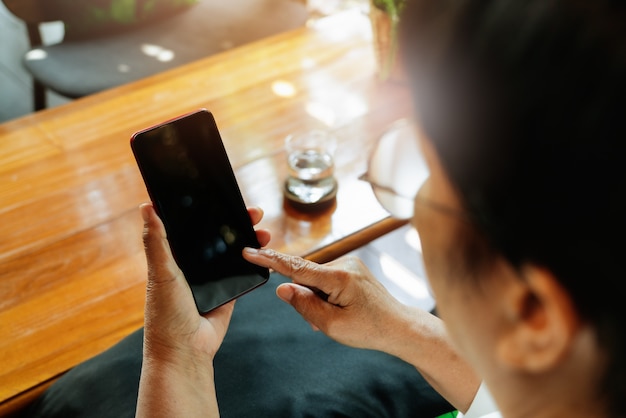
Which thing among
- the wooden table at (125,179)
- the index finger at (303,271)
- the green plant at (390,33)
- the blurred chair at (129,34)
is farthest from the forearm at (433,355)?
the blurred chair at (129,34)

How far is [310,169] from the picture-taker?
45.4 inches

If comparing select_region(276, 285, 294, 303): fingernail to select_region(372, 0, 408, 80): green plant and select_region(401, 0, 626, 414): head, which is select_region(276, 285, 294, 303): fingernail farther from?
select_region(372, 0, 408, 80): green plant

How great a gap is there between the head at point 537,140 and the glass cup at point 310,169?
2.20ft

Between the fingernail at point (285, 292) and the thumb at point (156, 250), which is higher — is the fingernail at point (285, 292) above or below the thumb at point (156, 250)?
below

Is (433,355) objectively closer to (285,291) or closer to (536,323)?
(285,291)

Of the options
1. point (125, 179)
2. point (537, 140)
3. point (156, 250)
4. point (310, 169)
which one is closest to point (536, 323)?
point (537, 140)

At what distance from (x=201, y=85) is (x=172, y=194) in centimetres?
67

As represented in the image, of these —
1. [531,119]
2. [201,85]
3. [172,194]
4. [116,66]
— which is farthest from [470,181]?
[116,66]

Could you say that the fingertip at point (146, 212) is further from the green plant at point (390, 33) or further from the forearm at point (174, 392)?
the green plant at point (390, 33)

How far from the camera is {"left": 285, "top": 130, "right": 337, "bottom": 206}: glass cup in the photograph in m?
1.13

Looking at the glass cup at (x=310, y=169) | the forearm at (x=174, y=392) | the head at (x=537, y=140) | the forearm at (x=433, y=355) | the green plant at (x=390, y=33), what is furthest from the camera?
the green plant at (x=390, y=33)

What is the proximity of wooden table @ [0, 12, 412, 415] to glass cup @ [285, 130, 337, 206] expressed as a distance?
0.04 m

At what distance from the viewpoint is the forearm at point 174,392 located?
77 centimetres

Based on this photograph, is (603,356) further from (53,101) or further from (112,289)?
(53,101)
